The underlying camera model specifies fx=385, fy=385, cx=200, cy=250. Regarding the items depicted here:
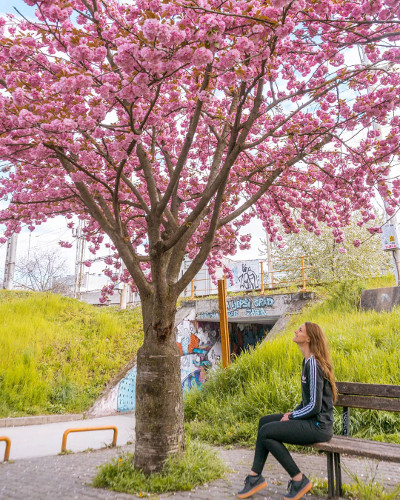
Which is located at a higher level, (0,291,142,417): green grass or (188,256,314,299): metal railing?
(188,256,314,299): metal railing

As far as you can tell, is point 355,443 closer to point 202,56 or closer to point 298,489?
point 298,489

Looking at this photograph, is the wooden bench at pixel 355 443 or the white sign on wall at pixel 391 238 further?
the white sign on wall at pixel 391 238

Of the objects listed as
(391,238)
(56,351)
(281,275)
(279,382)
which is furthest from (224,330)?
(281,275)

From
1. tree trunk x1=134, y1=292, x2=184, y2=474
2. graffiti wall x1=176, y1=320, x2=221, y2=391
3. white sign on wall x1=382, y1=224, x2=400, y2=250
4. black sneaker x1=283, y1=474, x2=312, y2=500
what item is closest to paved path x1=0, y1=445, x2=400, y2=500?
black sneaker x1=283, y1=474, x2=312, y2=500

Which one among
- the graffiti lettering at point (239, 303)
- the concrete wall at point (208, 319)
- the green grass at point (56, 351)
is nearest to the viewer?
the green grass at point (56, 351)

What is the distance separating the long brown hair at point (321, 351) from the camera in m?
3.44

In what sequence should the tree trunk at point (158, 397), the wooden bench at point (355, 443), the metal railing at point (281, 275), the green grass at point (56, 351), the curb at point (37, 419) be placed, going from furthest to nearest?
the metal railing at point (281, 275) → the green grass at point (56, 351) → the curb at point (37, 419) → the tree trunk at point (158, 397) → the wooden bench at point (355, 443)

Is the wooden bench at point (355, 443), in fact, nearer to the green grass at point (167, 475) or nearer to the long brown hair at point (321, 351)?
the long brown hair at point (321, 351)

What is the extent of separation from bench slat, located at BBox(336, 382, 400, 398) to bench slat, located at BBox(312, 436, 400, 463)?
0.54m

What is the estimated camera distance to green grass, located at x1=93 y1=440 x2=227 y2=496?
12.1ft

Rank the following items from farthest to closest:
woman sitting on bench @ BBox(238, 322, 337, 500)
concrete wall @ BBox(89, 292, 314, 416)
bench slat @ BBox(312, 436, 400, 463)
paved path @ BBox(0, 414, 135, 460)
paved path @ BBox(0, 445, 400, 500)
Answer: concrete wall @ BBox(89, 292, 314, 416) < paved path @ BBox(0, 414, 135, 460) < paved path @ BBox(0, 445, 400, 500) < woman sitting on bench @ BBox(238, 322, 337, 500) < bench slat @ BBox(312, 436, 400, 463)

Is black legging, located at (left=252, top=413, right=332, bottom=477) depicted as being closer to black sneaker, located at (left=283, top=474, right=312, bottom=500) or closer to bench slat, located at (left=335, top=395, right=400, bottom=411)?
black sneaker, located at (left=283, top=474, right=312, bottom=500)

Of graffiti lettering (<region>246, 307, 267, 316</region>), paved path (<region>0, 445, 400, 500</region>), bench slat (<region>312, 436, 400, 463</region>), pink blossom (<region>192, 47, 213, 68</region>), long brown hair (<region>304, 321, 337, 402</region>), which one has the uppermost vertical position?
pink blossom (<region>192, 47, 213, 68</region>)

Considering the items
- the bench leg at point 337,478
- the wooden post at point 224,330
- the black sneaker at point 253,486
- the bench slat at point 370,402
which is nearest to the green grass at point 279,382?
the wooden post at point 224,330
